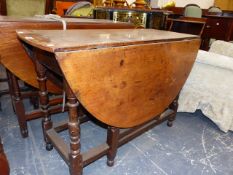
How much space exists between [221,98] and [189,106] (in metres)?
0.30

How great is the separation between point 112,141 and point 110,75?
481 millimetres

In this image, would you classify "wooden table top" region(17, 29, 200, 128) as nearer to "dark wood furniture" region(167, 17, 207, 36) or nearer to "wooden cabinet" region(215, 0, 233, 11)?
"dark wood furniture" region(167, 17, 207, 36)

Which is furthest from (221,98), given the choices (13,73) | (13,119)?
(13,119)

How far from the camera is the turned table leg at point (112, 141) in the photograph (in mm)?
1308

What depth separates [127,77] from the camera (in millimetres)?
1150

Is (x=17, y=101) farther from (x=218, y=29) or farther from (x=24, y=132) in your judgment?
(x=218, y=29)

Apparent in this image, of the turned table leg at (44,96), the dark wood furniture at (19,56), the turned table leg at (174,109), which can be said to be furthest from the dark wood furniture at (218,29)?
the turned table leg at (44,96)

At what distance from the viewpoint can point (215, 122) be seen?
6.27 feet

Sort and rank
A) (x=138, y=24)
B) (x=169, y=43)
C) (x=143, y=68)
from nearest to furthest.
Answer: (x=143, y=68)
(x=169, y=43)
(x=138, y=24)

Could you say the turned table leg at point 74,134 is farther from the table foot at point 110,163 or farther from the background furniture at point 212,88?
the background furniture at point 212,88

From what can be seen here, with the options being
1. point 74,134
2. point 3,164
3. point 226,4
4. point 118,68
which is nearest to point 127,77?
point 118,68

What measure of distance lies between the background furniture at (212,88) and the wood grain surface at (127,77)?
0.30 m

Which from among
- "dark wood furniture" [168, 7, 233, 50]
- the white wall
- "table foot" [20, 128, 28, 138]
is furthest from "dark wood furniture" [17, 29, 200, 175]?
the white wall

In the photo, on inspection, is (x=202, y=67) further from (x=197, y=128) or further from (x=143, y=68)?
(x=143, y=68)
